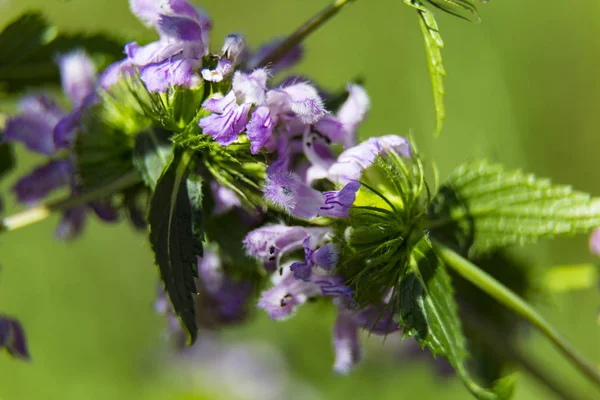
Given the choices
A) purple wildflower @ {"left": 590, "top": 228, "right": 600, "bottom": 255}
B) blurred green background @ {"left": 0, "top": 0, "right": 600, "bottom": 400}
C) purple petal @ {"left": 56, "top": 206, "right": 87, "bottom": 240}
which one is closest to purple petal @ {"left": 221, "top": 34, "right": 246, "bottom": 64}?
purple petal @ {"left": 56, "top": 206, "right": 87, "bottom": 240}

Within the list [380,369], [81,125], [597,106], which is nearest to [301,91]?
[81,125]

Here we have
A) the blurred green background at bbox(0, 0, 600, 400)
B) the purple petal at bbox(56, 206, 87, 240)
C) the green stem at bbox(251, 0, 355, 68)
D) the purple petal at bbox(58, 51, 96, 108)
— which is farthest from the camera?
the blurred green background at bbox(0, 0, 600, 400)

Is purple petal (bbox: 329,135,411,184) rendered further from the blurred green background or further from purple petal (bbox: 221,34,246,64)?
the blurred green background

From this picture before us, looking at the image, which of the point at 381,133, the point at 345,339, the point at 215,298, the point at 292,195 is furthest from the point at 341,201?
the point at 381,133

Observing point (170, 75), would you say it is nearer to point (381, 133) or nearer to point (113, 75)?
point (113, 75)

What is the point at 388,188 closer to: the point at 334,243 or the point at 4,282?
the point at 334,243

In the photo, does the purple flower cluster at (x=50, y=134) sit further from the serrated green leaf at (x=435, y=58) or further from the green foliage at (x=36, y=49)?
the serrated green leaf at (x=435, y=58)
